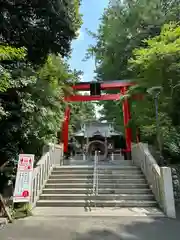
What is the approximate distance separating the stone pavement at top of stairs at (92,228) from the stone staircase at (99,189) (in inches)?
41.8

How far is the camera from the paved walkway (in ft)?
13.1

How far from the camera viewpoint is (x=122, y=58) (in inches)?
533

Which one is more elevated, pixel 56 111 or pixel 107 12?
pixel 107 12

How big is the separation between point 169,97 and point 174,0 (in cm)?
976

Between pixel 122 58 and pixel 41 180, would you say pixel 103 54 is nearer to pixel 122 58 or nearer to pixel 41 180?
pixel 122 58

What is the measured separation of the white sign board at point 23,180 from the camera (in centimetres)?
528

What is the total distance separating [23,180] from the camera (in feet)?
17.7

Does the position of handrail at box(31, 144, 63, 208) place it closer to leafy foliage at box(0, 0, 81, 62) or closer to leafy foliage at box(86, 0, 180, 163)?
leafy foliage at box(0, 0, 81, 62)

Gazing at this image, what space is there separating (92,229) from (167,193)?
2.30 m

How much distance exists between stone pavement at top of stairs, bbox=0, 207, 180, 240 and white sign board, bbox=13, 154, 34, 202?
0.55 m

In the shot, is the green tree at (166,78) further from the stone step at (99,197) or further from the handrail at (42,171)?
the handrail at (42,171)

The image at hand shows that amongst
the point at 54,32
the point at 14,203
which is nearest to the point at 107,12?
the point at 54,32

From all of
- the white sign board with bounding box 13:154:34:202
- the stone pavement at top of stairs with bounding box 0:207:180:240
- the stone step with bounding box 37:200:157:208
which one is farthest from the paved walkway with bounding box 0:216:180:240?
the stone step with bounding box 37:200:157:208

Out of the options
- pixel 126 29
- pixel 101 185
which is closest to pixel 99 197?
pixel 101 185
